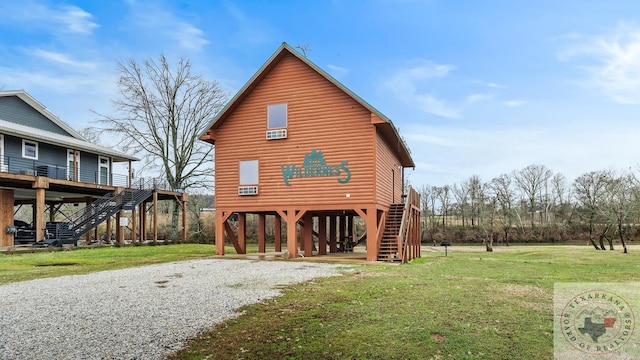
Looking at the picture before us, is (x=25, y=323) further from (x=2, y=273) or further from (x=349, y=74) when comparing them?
(x=349, y=74)

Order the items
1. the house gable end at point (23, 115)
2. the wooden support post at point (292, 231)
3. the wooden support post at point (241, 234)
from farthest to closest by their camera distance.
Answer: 1. the house gable end at point (23, 115)
2. the wooden support post at point (241, 234)
3. the wooden support post at point (292, 231)

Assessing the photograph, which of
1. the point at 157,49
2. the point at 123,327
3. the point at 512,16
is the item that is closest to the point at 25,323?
the point at 123,327

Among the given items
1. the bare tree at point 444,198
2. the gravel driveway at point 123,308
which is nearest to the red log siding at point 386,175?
the gravel driveway at point 123,308

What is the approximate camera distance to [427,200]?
2464 inches

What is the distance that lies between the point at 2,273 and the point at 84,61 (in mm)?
18603

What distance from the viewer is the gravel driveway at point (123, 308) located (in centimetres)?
596

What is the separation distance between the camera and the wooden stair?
17734mm

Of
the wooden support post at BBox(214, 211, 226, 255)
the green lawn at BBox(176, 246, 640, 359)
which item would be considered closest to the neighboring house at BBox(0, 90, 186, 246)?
the wooden support post at BBox(214, 211, 226, 255)

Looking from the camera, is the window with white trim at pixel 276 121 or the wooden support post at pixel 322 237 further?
the wooden support post at pixel 322 237

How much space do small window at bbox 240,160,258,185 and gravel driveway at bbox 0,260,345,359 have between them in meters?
6.14

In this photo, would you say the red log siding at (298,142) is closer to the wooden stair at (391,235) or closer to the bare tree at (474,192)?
the wooden stair at (391,235)

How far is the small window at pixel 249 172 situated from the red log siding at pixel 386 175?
17.5 feet

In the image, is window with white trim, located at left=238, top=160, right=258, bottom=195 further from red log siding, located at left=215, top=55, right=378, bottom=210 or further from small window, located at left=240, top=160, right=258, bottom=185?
red log siding, located at left=215, top=55, right=378, bottom=210


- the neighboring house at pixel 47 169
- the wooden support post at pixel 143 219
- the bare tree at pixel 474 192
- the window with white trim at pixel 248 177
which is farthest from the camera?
the bare tree at pixel 474 192
